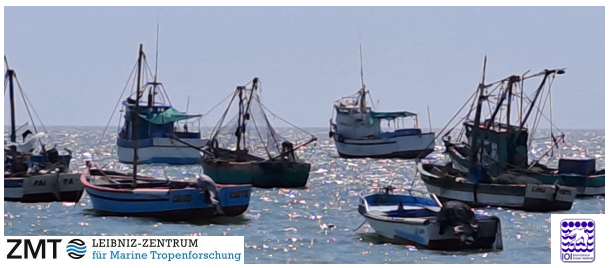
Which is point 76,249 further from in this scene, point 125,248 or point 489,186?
point 489,186

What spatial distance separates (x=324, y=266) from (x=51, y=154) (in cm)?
2213

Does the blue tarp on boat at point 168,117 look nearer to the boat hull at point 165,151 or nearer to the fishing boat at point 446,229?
the boat hull at point 165,151

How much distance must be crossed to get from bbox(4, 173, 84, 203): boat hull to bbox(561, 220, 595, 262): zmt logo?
70.7 feet

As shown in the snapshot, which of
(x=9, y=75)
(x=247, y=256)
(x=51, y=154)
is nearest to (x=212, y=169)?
(x=51, y=154)

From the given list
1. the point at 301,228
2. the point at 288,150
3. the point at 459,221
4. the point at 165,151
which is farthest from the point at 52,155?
the point at 165,151

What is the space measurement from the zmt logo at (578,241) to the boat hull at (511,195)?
15.2m

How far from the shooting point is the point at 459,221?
1213 inches

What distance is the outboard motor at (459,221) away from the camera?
30.8 m

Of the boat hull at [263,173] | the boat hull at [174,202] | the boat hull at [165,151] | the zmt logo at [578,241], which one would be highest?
the zmt logo at [578,241]

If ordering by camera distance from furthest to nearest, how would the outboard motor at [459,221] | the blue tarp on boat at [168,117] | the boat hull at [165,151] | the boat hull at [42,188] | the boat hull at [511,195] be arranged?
the boat hull at [165,151] → the blue tarp on boat at [168,117] → the boat hull at [42,188] → the boat hull at [511,195] → the outboard motor at [459,221]

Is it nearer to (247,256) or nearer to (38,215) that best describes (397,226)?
(247,256)

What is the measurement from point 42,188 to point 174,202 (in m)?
7.12

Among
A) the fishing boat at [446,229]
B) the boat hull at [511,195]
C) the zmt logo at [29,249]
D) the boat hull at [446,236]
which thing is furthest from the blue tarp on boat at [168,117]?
the zmt logo at [29,249]

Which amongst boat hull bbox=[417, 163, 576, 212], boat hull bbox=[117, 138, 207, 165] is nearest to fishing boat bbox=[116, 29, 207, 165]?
boat hull bbox=[117, 138, 207, 165]
